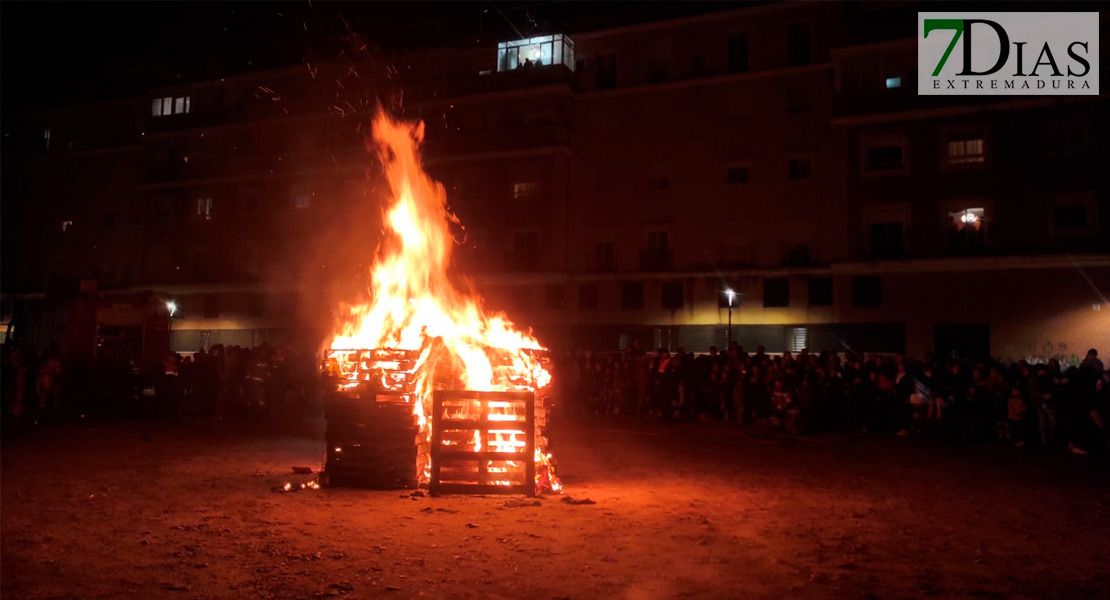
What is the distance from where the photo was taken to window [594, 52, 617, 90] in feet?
121

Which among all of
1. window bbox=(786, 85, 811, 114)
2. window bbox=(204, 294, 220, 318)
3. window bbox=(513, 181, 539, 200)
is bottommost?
window bbox=(204, 294, 220, 318)

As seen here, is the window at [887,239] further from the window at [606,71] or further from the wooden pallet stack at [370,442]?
the wooden pallet stack at [370,442]

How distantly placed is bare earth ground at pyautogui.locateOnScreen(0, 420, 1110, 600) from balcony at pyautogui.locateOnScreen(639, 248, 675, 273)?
22556mm

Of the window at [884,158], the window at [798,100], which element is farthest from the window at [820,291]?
the window at [798,100]

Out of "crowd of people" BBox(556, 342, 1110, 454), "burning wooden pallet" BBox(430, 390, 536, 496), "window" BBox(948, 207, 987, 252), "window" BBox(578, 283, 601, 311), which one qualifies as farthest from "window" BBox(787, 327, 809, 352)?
"burning wooden pallet" BBox(430, 390, 536, 496)

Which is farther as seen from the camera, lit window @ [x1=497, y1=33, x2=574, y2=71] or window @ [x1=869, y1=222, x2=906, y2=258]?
lit window @ [x1=497, y1=33, x2=574, y2=71]

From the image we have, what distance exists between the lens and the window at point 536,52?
37281 mm

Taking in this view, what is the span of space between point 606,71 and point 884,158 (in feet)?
43.5

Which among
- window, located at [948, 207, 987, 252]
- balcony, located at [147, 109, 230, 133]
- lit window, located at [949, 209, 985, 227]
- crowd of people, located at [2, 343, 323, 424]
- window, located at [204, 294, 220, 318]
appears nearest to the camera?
crowd of people, located at [2, 343, 323, 424]

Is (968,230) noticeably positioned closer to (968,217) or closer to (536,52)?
(968,217)

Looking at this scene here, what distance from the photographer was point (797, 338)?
107 feet

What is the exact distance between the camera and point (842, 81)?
3222 centimetres

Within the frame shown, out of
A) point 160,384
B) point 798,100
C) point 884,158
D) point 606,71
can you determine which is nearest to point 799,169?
point 798,100

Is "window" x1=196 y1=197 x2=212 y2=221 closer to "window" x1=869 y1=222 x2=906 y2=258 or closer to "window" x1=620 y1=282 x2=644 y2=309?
"window" x1=620 y1=282 x2=644 y2=309
